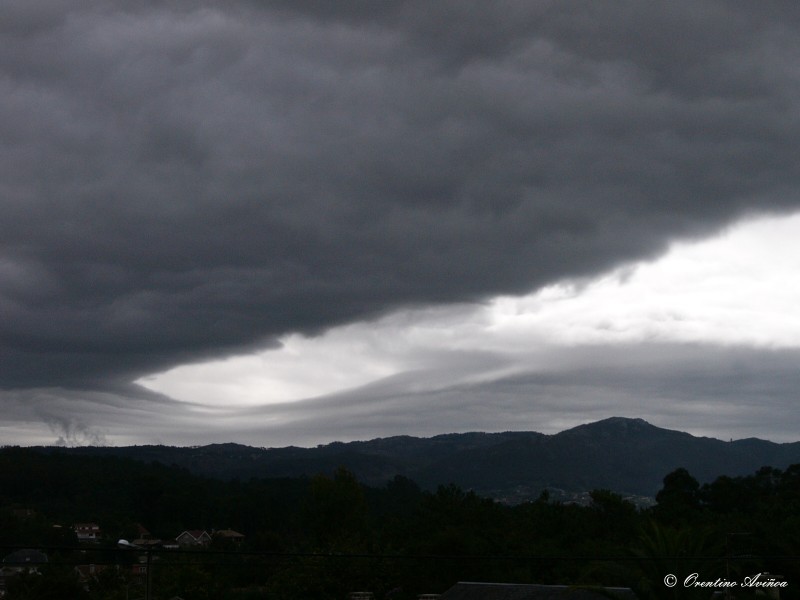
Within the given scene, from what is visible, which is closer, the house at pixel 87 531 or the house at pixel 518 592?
the house at pixel 518 592

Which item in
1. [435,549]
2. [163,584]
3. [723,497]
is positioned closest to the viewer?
[435,549]

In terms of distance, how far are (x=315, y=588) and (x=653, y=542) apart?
5290cm

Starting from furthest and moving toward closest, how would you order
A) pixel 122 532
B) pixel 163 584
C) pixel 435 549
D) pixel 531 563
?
pixel 122 532
pixel 163 584
pixel 435 549
pixel 531 563

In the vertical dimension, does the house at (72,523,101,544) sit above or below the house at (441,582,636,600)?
below

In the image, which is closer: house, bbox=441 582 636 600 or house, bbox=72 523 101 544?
house, bbox=441 582 636 600

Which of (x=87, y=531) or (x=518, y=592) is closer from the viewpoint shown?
(x=518, y=592)

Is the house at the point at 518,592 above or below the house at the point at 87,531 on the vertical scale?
above

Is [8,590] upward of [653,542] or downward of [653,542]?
downward

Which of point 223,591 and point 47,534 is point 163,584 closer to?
point 223,591

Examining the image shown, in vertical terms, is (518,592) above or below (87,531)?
above

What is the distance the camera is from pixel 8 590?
91.4 metres

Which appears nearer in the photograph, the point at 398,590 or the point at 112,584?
the point at 398,590

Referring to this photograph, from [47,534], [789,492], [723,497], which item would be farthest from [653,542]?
[47,534]

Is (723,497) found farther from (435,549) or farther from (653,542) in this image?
(653,542)
